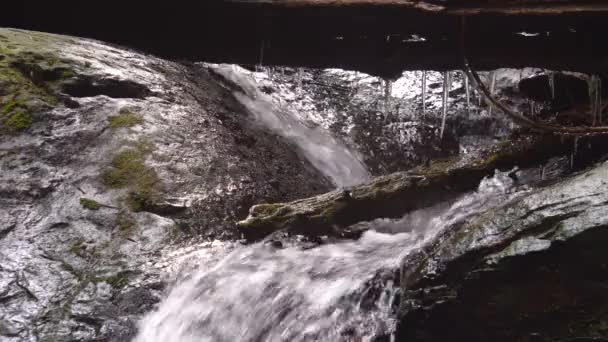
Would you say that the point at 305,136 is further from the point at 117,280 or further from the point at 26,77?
the point at 117,280

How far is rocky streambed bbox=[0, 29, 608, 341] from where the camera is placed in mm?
2539

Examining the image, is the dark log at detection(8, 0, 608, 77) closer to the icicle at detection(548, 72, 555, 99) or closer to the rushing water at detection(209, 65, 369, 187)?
the icicle at detection(548, 72, 555, 99)

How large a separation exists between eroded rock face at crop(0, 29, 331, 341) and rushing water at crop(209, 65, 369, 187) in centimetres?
31

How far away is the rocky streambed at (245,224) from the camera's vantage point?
2539mm

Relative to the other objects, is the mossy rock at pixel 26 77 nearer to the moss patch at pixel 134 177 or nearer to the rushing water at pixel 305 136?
the moss patch at pixel 134 177

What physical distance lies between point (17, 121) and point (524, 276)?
3.81 meters

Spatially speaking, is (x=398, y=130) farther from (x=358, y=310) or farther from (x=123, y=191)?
(x=358, y=310)

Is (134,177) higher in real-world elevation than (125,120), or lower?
lower

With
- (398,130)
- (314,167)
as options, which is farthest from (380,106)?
(314,167)

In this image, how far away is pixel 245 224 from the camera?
411 centimetres

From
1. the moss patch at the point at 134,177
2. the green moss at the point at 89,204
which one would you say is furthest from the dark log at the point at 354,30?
the green moss at the point at 89,204

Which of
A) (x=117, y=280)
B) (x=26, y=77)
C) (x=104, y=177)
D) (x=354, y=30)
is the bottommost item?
(x=117, y=280)

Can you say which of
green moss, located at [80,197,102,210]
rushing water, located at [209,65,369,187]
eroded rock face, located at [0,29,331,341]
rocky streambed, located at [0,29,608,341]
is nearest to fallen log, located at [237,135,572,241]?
rocky streambed, located at [0,29,608,341]

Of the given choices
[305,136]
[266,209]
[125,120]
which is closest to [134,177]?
[125,120]
